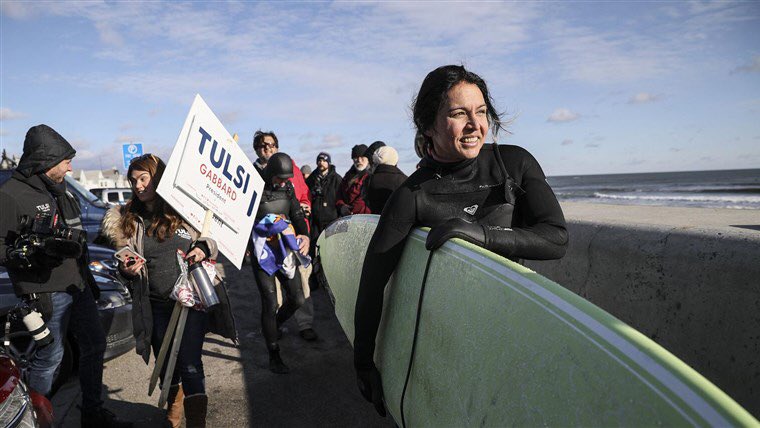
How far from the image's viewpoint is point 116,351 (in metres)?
4.72

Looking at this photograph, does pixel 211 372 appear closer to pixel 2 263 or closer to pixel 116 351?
pixel 116 351

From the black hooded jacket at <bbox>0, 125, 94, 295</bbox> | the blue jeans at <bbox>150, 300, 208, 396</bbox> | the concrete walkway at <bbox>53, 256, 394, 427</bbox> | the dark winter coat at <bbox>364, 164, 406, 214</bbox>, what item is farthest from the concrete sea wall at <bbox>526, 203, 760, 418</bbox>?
the black hooded jacket at <bbox>0, 125, 94, 295</bbox>

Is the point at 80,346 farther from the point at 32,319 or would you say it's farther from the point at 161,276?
the point at 161,276

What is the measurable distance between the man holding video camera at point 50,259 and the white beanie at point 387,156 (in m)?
2.83

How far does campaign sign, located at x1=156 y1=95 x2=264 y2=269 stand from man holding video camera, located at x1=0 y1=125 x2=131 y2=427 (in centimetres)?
81

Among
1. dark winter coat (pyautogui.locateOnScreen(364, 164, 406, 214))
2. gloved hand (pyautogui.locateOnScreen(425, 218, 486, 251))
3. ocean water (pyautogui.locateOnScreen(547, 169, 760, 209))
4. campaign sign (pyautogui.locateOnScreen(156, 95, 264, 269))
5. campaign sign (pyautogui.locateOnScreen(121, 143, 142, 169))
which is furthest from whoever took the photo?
ocean water (pyautogui.locateOnScreen(547, 169, 760, 209))

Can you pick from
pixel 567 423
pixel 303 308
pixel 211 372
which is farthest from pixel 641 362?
pixel 303 308

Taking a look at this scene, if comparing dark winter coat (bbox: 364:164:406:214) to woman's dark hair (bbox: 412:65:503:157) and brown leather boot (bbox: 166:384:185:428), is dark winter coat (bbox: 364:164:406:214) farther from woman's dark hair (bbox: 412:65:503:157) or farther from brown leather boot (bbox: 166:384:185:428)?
woman's dark hair (bbox: 412:65:503:157)

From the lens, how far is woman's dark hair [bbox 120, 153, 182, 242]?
3.32 meters

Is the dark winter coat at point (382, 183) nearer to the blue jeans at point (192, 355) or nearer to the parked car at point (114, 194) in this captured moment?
the blue jeans at point (192, 355)

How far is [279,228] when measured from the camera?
4.89m

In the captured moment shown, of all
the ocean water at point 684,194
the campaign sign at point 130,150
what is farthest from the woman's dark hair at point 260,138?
the campaign sign at point 130,150

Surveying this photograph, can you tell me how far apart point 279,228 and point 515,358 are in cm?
375

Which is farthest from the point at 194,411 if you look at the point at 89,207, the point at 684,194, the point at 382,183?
the point at 684,194
